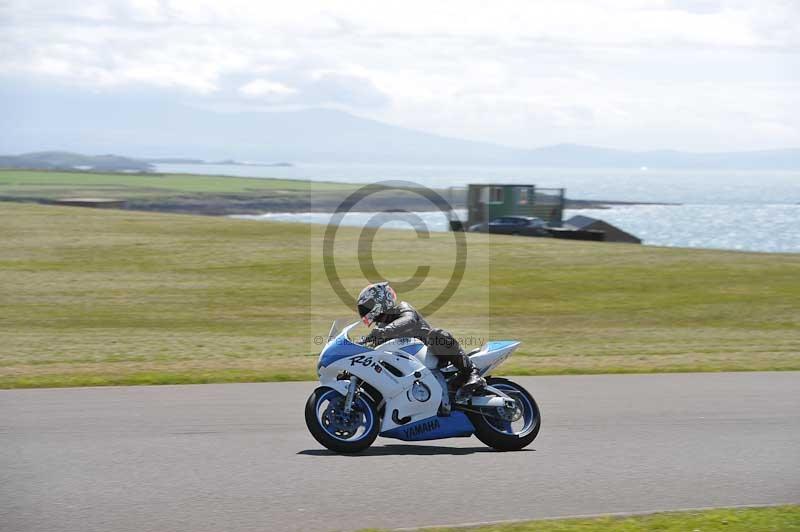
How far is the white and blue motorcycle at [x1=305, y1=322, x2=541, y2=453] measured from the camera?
382 inches

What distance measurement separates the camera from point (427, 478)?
28.8 feet

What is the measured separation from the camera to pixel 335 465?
9.20 m

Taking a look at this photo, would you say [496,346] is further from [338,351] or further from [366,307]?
[338,351]

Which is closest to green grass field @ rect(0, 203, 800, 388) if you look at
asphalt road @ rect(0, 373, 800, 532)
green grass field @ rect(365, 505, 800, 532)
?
asphalt road @ rect(0, 373, 800, 532)

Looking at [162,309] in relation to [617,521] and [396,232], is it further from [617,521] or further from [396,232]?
[396,232]

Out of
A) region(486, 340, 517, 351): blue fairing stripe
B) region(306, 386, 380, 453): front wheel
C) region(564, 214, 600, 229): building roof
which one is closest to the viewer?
region(306, 386, 380, 453): front wheel

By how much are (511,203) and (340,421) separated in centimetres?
5715

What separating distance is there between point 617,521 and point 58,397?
24.7 feet

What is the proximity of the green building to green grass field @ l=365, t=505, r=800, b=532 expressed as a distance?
56.0 meters

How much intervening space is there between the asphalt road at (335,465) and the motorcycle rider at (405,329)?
2.41ft

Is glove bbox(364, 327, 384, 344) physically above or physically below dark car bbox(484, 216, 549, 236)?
above

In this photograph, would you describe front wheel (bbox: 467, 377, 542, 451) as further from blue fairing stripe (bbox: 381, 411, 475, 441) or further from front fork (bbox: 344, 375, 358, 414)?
front fork (bbox: 344, 375, 358, 414)

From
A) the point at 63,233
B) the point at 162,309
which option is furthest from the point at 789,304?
the point at 63,233

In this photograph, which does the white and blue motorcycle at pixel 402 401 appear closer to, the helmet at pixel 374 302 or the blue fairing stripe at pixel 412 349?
the blue fairing stripe at pixel 412 349
